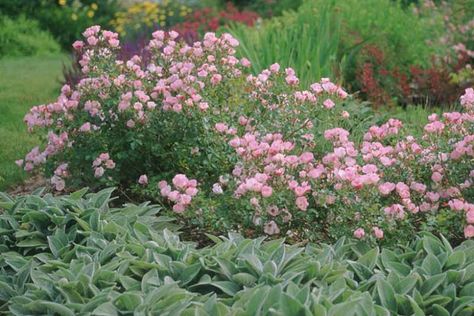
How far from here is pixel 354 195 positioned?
4.27 meters

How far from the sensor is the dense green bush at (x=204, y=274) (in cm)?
Result: 340

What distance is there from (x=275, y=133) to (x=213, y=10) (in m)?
8.79

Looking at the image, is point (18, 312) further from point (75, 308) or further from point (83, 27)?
point (83, 27)

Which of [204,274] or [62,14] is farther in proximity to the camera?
[62,14]

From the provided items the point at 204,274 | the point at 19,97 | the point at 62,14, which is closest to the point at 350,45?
the point at 19,97

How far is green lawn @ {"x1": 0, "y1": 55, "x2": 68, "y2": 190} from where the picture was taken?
6912 mm

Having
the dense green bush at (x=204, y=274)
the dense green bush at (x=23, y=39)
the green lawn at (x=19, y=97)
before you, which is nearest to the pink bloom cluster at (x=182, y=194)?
the dense green bush at (x=204, y=274)

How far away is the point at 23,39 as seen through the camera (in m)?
13.5

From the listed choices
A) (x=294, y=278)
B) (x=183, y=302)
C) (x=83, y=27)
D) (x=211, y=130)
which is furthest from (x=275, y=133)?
(x=83, y=27)

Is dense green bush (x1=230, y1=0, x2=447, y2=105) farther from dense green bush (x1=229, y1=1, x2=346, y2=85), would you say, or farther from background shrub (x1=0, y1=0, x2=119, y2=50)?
background shrub (x1=0, y1=0, x2=119, y2=50)

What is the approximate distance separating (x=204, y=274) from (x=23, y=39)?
409 inches

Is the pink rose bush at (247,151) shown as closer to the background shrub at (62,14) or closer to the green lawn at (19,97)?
the green lawn at (19,97)

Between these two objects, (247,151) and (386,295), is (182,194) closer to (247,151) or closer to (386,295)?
(247,151)

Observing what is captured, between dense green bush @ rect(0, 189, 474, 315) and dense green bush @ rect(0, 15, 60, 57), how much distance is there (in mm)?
9213
